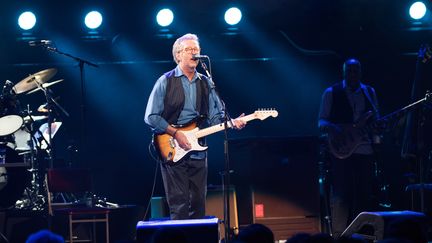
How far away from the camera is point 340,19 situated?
1023cm

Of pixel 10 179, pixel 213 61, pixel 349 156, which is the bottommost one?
pixel 10 179

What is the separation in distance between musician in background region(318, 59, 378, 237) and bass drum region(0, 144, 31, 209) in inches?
160

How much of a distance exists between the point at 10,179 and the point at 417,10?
6.14 m

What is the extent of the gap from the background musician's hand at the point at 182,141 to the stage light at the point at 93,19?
3907 millimetres

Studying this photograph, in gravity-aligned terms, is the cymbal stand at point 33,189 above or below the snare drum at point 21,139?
below

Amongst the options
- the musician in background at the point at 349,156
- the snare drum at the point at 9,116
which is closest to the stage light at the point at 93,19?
the snare drum at the point at 9,116

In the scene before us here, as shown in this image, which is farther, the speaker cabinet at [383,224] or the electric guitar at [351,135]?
the electric guitar at [351,135]

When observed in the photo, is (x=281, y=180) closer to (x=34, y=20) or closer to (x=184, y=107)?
(x=184, y=107)

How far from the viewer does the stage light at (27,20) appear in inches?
399

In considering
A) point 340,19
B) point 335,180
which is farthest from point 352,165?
point 340,19

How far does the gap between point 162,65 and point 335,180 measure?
3.72 meters

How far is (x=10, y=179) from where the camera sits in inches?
369

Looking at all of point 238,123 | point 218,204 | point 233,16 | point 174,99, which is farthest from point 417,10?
point 174,99

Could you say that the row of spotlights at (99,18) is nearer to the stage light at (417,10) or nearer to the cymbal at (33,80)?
the cymbal at (33,80)
